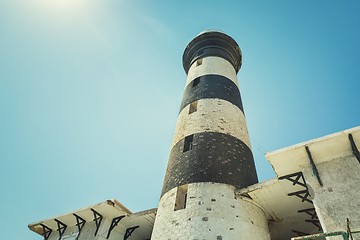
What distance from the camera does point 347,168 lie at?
714 centimetres

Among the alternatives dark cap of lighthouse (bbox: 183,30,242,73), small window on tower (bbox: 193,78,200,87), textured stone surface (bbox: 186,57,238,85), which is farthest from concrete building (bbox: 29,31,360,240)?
dark cap of lighthouse (bbox: 183,30,242,73)

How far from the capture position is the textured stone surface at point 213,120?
35.4 feet

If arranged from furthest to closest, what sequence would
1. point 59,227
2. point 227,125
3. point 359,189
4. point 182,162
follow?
point 59,227, point 227,125, point 182,162, point 359,189

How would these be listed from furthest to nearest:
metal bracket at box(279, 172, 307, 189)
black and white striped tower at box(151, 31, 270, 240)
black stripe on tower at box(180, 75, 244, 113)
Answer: black stripe on tower at box(180, 75, 244, 113)
metal bracket at box(279, 172, 307, 189)
black and white striped tower at box(151, 31, 270, 240)

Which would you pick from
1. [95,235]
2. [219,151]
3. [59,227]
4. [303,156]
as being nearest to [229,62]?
[219,151]

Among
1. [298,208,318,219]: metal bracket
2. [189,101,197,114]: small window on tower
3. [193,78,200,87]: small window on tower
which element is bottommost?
[298,208,318,219]: metal bracket

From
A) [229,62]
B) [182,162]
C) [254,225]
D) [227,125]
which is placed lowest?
[254,225]

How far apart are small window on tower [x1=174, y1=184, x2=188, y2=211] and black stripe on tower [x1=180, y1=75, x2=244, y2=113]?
5.05 metres

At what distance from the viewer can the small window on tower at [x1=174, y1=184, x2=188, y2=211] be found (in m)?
8.35

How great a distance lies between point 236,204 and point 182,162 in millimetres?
2538

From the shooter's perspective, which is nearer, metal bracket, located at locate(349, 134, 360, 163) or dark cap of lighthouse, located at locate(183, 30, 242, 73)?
metal bracket, located at locate(349, 134, 360, 163)

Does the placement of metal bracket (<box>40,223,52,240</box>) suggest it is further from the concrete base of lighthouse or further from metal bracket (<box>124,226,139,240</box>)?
the concrete base of lighthouse

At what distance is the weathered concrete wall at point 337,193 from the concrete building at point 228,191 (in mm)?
22

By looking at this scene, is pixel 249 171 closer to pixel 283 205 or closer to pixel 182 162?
pixel 283 205
